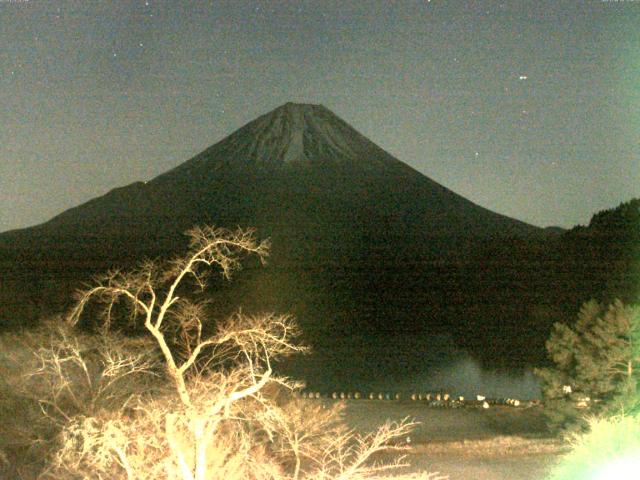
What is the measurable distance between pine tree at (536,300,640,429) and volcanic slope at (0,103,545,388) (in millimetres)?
21655

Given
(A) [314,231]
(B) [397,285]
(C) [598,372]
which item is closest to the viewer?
(C) [598,372]

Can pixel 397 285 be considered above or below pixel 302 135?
below

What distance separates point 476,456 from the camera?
13180 millimetres

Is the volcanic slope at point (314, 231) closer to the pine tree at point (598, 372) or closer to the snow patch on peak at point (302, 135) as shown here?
the snow patch on peak at point (302, 135)

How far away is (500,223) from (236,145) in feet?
104

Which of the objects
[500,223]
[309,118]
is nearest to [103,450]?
[500,223]

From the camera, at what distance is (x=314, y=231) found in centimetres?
7888

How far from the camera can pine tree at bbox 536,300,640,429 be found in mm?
14703

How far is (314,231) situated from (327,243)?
3.38m

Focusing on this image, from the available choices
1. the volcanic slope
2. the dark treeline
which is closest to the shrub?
the dark treeline

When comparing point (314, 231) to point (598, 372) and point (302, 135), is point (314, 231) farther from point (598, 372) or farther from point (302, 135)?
point (598, 372)

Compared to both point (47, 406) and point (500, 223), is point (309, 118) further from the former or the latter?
point (47, 406)

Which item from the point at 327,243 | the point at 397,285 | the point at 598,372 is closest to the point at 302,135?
the point at 327,243

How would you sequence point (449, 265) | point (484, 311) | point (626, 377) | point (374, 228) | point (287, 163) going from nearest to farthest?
point (626, 377) < point (484, 311) < point (449, 265) < point (374, 228) < point (287, 163)
